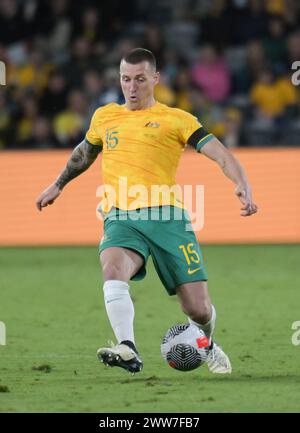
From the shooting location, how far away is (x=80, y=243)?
16219 mm

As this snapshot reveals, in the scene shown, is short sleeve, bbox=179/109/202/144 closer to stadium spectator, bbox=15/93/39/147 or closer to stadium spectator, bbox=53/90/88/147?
stadium spectator, bbox=53/90/88/147

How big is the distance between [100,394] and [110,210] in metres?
1.35

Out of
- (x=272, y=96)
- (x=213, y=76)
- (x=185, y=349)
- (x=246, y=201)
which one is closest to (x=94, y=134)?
(x=246, y=201)

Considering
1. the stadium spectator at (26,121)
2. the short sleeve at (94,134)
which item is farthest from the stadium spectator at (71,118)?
the short sleeve at (94,134)

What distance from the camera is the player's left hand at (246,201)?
7.24 meters

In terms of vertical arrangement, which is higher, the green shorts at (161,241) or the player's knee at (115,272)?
the green shorts at (161,241)

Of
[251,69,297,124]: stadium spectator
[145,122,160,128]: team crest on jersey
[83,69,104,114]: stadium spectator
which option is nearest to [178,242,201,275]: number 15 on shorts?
[145,122,160,128]: team crest on jersey

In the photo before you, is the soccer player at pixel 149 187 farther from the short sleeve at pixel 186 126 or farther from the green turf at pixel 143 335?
the green turf at pixel 143 335

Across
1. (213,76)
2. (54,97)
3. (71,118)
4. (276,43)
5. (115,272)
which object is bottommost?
(115,272)

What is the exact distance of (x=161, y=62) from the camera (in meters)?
18.9

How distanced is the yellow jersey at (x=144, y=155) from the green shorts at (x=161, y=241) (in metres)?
0.09

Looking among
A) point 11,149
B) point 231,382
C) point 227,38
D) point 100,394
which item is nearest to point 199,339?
point 231,382

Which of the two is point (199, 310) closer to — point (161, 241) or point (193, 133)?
point (161, 241)

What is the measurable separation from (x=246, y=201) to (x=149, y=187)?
29.0 inches
